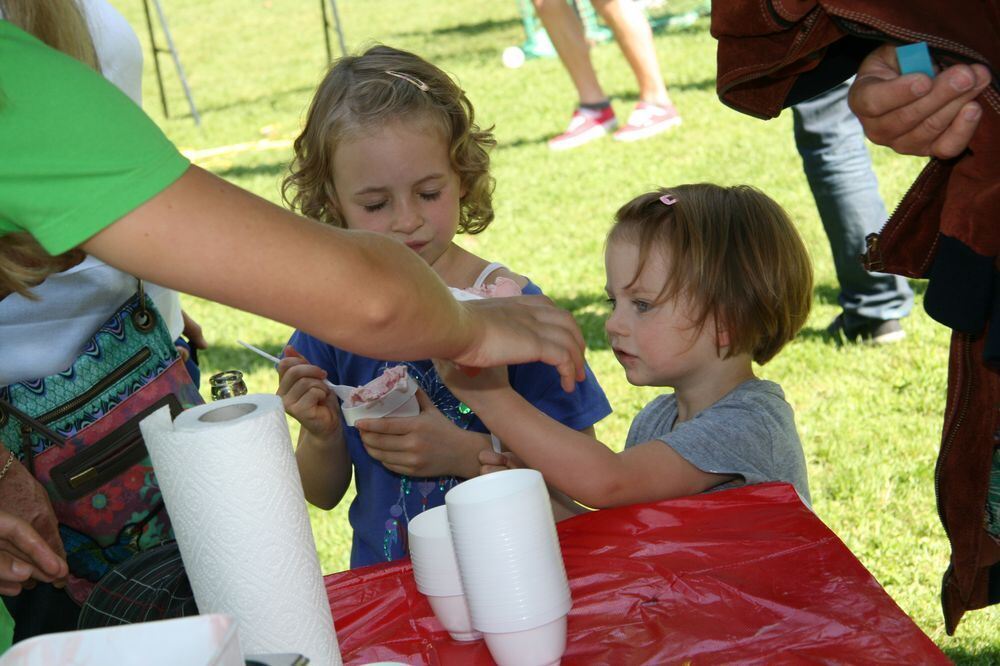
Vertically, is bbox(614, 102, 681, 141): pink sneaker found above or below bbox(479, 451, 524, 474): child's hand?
below

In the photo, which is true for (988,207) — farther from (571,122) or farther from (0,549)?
(571,122)

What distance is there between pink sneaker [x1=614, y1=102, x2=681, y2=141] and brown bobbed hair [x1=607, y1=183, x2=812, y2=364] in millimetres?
5367

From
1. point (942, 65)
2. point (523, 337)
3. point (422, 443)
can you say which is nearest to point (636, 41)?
point (422, 443)

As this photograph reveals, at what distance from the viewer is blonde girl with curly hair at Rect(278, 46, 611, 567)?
2.01m

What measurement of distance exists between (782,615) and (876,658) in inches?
5.1

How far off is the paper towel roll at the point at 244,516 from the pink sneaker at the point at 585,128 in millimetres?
6494

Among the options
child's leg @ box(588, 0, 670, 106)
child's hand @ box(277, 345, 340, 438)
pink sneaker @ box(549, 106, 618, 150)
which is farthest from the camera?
pink sneaker @ box(549, 106, 618, 150)

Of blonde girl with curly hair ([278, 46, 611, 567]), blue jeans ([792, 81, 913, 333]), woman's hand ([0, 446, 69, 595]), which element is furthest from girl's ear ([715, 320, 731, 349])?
blue jeans ([792, 81, 913, 333])

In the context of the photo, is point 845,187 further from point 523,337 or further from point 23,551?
point 23,551

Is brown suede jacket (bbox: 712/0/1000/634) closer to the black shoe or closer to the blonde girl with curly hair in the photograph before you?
the blonde girl with curly hair

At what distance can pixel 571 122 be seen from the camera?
25.2 feet

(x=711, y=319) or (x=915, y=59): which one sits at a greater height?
(x=915, y=59)

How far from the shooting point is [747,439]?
1845mm

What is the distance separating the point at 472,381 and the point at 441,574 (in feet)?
1.26
